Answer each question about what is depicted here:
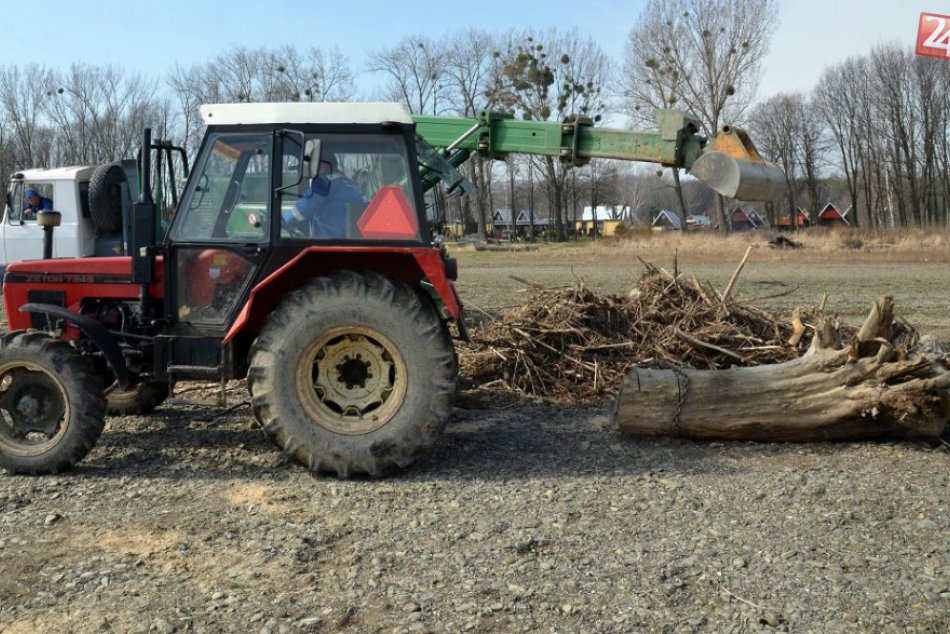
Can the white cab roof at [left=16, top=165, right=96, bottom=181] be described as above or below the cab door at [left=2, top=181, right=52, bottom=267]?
above

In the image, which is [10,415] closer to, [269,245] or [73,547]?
[73,547]

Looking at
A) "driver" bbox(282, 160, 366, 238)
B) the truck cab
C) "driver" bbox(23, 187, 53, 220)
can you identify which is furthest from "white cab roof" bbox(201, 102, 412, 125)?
"driver" bbox(23, 187, 53, 220)

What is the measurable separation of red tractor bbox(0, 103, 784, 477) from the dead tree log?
1.75 m

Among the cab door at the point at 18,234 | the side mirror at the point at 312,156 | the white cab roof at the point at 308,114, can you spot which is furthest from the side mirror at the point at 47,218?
the cab door at the point at 18,234

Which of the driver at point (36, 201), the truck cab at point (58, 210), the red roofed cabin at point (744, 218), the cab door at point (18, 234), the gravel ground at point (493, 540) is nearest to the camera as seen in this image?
the gravel ground at point (493, 540)

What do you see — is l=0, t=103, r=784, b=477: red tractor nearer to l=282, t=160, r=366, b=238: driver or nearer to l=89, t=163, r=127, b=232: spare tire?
l=282, t=160, r=366, b=238: driver

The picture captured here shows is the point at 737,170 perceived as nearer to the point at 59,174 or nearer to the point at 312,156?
the point at 312,156

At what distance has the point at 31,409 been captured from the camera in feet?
18.2

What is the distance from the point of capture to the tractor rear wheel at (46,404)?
5461 mm

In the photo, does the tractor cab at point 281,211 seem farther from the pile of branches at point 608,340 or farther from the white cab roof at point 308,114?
the pile of branches at point 608,340

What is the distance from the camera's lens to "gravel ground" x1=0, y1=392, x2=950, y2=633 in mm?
3701

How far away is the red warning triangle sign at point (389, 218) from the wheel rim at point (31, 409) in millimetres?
2230

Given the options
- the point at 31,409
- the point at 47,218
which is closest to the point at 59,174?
the point at 47,218

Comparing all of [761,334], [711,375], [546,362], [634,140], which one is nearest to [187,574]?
[711,375]
